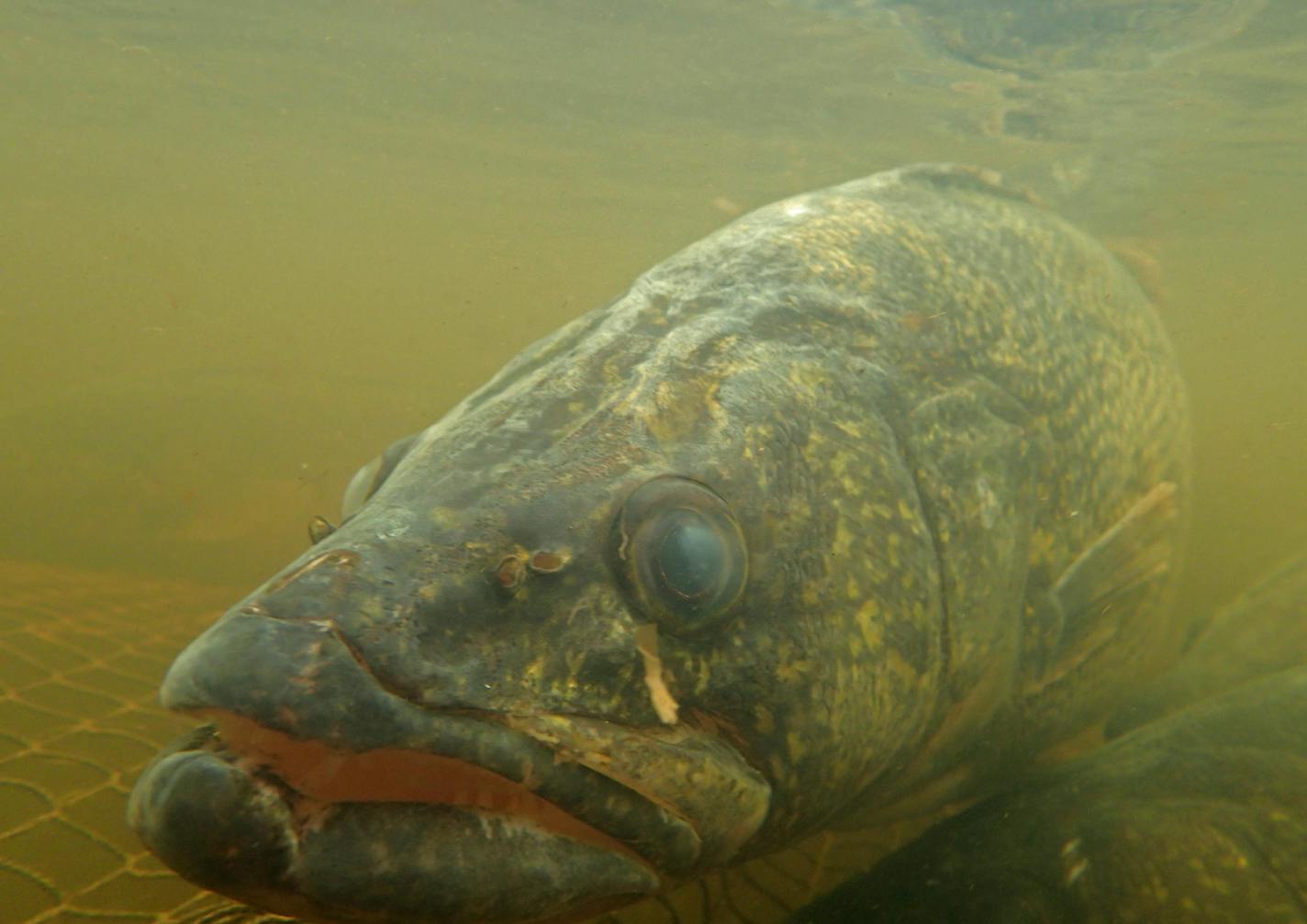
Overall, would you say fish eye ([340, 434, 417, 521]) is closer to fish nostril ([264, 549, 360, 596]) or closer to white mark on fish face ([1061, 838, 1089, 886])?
fish nostril ([264, 549, 360, 596])

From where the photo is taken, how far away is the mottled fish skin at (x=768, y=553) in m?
1.74

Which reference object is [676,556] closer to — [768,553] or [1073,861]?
[768,553]

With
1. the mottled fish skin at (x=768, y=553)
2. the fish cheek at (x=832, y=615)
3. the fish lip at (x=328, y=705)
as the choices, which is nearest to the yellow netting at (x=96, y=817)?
the mottled fish skin at (x=768, y=553)

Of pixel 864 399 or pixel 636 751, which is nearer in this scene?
pixel 636 751

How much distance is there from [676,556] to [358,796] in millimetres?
837

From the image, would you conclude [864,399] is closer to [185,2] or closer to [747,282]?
[747,282]

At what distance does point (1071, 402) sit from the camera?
3.72m

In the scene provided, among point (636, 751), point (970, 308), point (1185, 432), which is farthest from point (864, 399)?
point (1185, 432)

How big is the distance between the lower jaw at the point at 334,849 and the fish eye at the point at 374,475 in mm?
1111

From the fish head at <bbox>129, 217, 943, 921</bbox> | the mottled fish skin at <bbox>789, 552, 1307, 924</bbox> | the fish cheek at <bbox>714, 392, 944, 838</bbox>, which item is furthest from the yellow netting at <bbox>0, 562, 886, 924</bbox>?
the fish head at <bbox>129, 217, 943, 921</bbox>

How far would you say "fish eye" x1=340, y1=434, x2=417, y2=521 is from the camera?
2658mm

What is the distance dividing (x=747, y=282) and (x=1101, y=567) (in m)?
1.90

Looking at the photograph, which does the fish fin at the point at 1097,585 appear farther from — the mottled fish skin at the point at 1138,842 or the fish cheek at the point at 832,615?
the fish cheek at the point at 832,615

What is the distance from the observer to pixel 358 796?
5.28 feet
